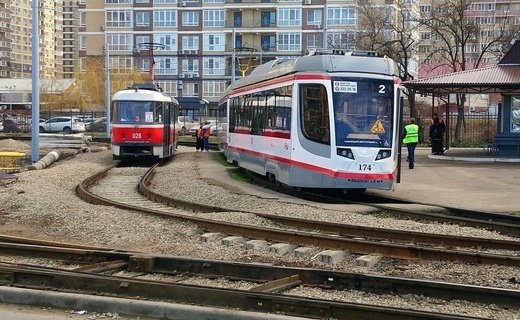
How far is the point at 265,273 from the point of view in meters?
7.94

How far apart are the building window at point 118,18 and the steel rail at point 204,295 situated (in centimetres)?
8584

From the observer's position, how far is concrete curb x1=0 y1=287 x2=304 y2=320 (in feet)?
20.5

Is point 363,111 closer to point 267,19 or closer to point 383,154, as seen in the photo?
point 383,154

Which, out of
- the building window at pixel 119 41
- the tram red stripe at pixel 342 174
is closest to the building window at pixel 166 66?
the building window at pixel 119 41

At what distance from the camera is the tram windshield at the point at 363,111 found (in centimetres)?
1530

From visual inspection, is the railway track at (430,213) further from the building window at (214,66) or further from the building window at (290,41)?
the building window at (214,66)

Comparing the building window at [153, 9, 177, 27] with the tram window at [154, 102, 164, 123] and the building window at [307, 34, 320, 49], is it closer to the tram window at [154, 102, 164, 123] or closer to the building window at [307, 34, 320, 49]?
the building window at [307, 34, 320, 49]

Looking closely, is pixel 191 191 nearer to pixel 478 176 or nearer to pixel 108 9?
pixel 478 176

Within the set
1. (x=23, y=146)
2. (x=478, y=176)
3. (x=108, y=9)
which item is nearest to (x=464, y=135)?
(x=478, y=176)

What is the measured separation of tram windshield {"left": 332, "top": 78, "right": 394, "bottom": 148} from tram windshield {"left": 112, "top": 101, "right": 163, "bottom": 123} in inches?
553

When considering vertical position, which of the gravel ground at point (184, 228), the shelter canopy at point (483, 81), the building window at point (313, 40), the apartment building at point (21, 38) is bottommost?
the gravel ground at point (184, 228)

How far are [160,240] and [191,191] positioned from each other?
697 centimetres

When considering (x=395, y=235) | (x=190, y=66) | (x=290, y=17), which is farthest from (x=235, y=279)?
(x=190, y=66)

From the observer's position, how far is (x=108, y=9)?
91.1 m
